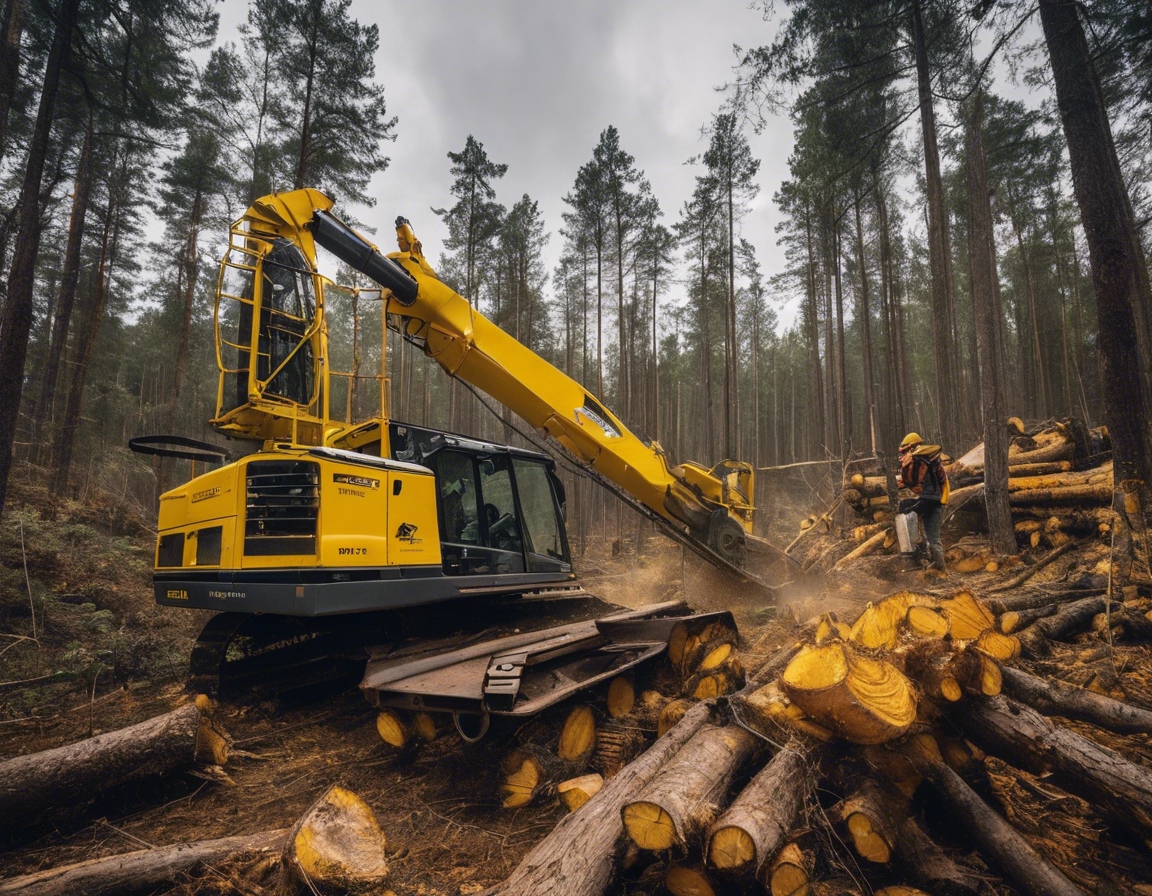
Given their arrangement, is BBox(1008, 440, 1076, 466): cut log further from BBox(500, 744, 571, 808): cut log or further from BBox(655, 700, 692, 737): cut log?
BBox(500, 744, 571, 808): cut log

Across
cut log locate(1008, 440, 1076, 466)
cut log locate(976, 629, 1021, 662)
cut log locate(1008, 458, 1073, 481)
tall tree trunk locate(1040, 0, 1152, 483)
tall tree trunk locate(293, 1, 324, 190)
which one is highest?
tall tree trunk locate(293, 1, 324, 190)

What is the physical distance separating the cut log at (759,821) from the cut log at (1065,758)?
102 cm

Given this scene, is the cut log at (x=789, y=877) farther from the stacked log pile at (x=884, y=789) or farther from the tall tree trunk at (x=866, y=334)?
the tall tree trunk at (x=866, y=334)

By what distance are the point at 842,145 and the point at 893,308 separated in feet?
38.0

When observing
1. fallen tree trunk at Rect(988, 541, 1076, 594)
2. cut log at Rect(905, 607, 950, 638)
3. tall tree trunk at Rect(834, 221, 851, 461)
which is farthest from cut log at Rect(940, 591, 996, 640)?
tall tree trunk at Rect(834, 221, 851, 461)

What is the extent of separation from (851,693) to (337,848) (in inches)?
98.6

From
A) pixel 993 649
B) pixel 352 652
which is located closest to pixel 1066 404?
pixel 993 649

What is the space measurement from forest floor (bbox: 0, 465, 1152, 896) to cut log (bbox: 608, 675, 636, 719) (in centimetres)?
83

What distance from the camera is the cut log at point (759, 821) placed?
2.19 meters

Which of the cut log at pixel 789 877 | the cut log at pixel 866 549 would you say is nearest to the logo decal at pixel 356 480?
the cut log at pixel 789 877

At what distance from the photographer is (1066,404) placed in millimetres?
27594

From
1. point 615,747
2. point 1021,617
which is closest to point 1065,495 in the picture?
point 1021,617

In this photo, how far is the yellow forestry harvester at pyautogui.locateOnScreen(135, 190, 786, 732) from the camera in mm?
4102

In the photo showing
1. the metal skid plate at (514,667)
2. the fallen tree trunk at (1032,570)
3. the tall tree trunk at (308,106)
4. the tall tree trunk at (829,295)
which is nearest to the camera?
the metal skid plate at (514,667)
